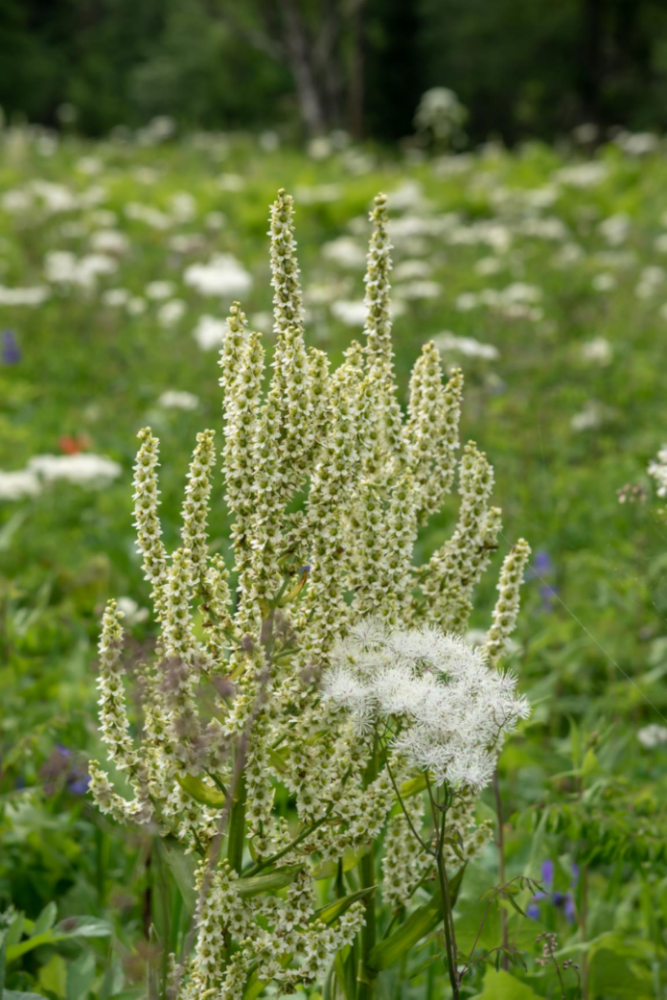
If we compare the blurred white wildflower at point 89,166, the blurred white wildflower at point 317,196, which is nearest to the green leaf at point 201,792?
the blurred white wildflower at point 317,196

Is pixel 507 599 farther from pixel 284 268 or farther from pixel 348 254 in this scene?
pixel 348 254

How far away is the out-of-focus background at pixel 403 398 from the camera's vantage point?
227 cm

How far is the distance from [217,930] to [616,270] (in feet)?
27.6

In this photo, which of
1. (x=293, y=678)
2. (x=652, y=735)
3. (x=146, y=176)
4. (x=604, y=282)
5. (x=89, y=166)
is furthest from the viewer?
(x=89, y=166)

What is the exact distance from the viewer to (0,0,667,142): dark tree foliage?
111 feet

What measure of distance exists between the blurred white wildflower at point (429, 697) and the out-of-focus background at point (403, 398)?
0.24m

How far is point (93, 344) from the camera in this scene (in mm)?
7703

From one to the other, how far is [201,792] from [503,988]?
22.4 inches

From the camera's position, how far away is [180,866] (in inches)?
61.4

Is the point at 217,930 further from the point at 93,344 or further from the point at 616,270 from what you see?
the point at 616,270

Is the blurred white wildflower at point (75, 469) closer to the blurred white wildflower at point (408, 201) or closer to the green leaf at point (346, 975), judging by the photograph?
the green leaf at point (346, 975)

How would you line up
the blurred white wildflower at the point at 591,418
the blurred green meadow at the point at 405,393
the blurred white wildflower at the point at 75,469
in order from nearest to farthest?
the blurred green meadow at the point at 405,393
the blurred white wildflower at the point at 75,469
the blurred white wildflower at the point at 591,418

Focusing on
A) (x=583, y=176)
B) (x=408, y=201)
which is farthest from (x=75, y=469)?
(x=583, y=176)

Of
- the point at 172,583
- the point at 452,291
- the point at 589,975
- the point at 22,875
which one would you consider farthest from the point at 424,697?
the point at 452,291
